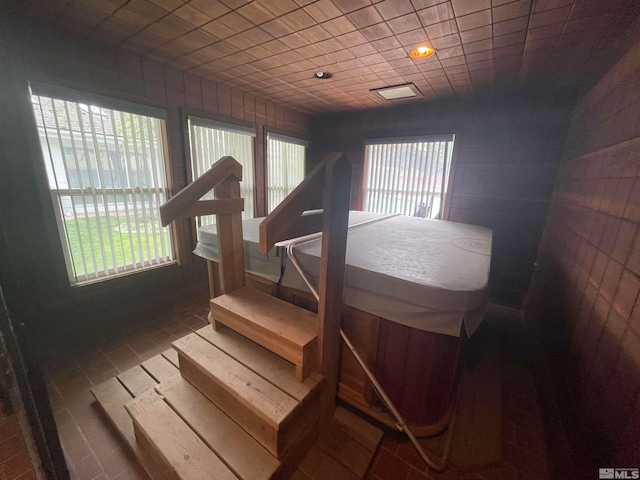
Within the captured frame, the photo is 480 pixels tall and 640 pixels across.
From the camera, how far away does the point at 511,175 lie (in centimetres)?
313

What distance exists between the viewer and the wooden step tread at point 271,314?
1280 millimetres

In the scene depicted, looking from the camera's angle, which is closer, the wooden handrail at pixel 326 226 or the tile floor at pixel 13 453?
the wooden handrail at pixel 326 226

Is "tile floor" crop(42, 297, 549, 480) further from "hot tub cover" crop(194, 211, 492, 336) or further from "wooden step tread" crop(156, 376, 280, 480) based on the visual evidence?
"hot tub cover" crop(194, 211, 492, 336)

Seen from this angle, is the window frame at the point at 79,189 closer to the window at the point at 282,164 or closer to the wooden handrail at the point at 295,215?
the window at the point at 282,164

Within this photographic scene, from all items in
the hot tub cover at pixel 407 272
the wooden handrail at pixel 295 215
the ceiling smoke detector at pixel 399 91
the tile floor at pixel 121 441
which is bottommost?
the tile floor at pixel 121 441

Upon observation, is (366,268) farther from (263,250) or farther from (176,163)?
(176,163)

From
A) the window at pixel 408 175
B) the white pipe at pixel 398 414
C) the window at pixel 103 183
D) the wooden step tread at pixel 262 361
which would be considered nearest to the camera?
the wooden step tread at pixel 262 361

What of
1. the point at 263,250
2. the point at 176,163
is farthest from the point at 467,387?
the point at 176,163

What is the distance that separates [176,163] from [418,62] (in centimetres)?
271

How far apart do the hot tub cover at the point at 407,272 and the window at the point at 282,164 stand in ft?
6.66

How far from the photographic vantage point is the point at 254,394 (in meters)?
1.14

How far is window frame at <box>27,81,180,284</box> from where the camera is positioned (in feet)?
6.20

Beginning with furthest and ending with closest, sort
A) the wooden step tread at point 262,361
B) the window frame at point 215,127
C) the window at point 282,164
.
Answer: the window at point 282,164 → the window frame at point 215,127 → the wooden step tread at point 262,361

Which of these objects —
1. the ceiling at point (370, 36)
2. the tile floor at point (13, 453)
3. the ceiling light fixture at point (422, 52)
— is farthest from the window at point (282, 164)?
the tile floor at point (13, 453)
